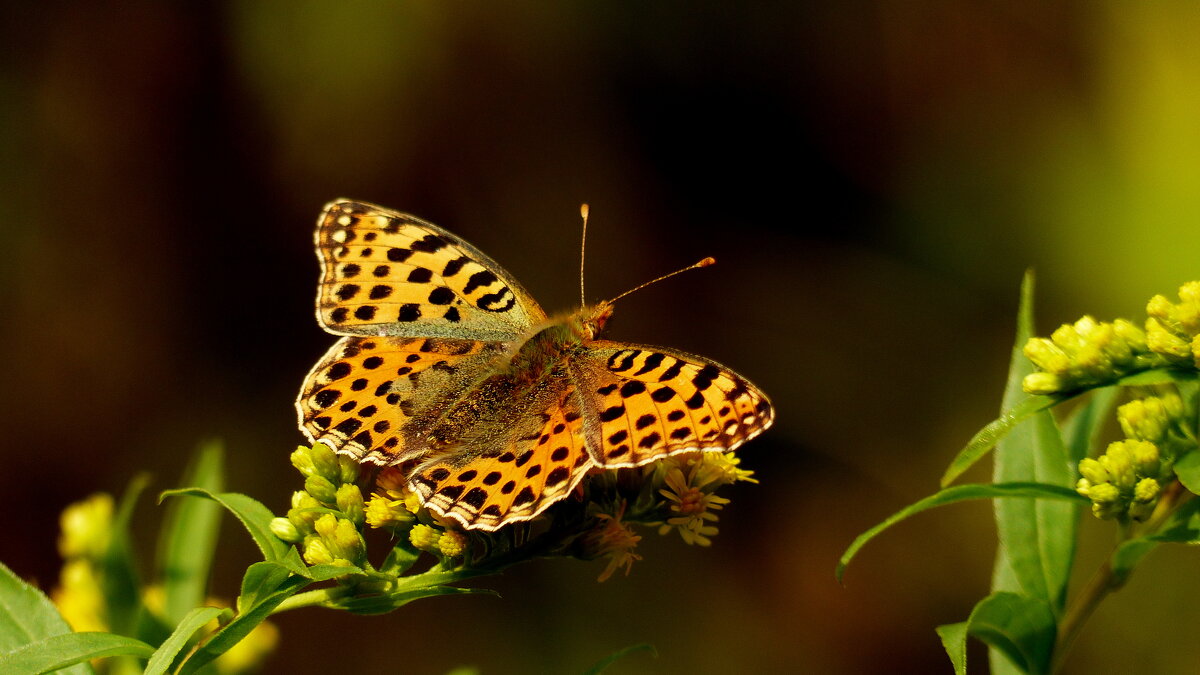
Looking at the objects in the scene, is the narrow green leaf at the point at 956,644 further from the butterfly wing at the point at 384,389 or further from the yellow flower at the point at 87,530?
the yellow flower at the point at 87,530

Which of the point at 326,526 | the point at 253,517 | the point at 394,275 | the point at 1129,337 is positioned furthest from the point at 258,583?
the point at 1129,337

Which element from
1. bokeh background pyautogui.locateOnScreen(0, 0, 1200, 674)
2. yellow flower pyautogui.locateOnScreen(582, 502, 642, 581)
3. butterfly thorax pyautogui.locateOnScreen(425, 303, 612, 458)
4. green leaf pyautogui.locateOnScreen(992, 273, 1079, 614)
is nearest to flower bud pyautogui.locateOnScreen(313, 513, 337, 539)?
butterfly thorax pyautogui.locateOnScreen(425, 303, 612, 458)

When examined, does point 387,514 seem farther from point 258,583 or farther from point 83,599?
point 83,599

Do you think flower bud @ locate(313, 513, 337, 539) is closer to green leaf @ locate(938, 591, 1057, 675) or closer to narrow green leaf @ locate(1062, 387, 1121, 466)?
green leaf @ locate(938, 591, 1057, 675)

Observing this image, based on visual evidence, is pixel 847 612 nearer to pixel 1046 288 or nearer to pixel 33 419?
pixel 1046 288

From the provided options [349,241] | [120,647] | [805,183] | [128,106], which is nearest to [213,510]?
[349,241]

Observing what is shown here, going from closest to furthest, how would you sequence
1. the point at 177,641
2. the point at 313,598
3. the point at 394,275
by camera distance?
the point at 177,641 → the point at 313,598 → the point at 394,275
